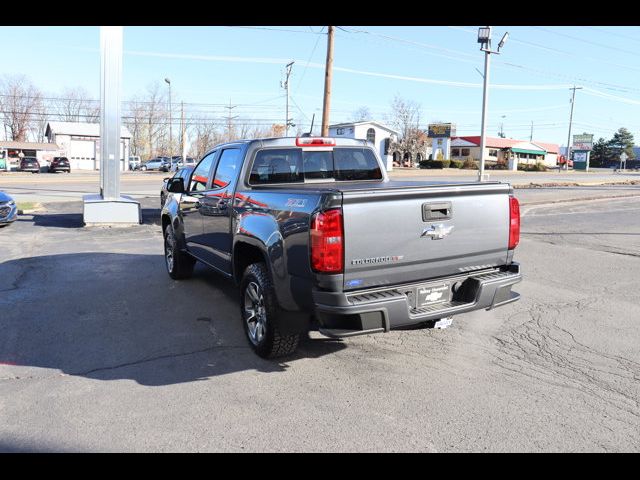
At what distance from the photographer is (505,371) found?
436cm

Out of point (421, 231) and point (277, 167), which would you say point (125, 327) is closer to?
point (277, 167)

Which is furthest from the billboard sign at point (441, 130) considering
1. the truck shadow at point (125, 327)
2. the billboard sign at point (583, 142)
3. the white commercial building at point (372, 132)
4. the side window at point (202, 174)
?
the side window at point (202, 174)

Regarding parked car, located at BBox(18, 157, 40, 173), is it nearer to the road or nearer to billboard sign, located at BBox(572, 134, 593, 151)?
the road

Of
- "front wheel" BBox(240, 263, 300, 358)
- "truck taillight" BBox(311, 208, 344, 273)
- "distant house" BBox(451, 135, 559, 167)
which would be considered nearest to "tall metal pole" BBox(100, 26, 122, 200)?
"front wheel" BBox(240, 263, 300, 358)

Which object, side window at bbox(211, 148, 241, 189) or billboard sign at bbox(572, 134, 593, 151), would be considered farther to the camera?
billboard sign at bbox(572, 134, 593, 151)

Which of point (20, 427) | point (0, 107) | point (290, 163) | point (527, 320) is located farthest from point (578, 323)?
point (0, 107)

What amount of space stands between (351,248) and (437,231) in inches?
30.3

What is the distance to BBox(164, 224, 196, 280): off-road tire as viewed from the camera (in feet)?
24.1

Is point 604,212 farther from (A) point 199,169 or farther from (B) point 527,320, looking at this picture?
(A) point 199,169

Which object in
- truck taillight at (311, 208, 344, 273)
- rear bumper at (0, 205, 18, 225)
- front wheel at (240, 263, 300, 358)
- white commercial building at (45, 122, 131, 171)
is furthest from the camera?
white commercial building at (45, 122, 131, 171)

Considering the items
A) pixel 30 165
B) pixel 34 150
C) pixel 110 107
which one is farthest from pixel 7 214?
pixel 34 150

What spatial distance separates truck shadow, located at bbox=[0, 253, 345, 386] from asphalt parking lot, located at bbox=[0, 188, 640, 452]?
0.02m

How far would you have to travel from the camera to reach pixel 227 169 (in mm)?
5664

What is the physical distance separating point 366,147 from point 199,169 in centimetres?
214
